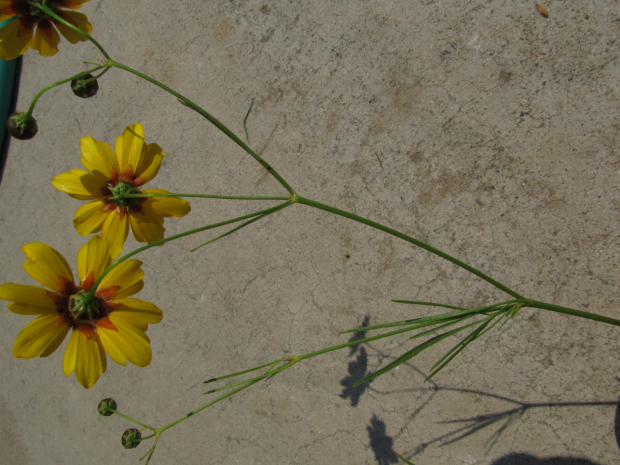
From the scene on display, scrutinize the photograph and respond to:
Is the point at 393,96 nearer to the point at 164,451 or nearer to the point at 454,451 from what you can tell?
the point at 454,451

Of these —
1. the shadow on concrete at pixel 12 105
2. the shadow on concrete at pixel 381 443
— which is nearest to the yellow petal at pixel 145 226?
the shadow on concrete at pixel 381 443

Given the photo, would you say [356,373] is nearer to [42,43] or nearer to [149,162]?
[149,162]

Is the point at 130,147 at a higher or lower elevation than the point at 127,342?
higher

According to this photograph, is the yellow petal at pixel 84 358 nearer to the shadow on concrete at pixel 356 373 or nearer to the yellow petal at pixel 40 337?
the yellow petal at pixel 40 337

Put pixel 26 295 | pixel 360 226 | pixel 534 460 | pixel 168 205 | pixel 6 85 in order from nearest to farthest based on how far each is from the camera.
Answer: pixel 26 295, pixel 168 205, pixel 534 460, pixel 360 226, pixel 6 85

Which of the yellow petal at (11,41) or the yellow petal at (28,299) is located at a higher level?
the yellow petal at (11,41)

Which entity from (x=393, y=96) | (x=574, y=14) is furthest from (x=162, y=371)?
(x=574, y=14)

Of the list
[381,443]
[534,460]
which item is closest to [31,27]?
[381,443]
